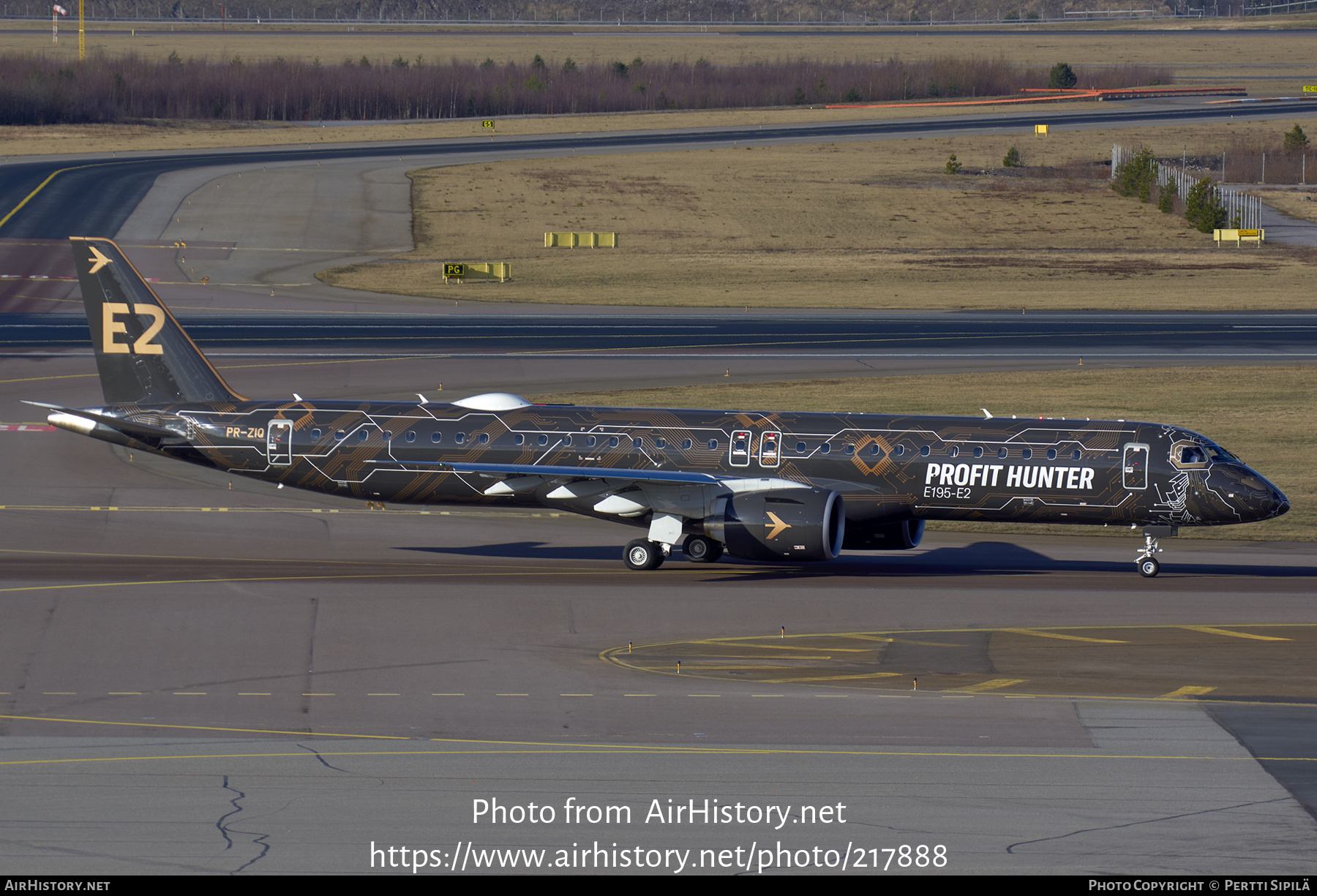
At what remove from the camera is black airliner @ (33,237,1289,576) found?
3378 cm

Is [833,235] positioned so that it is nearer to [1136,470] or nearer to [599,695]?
[1136,470]

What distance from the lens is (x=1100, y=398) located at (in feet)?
185

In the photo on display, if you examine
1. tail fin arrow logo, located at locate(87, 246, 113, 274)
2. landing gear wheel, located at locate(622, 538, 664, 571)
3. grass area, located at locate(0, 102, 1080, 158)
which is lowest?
landing gear wheel, located at locate(622, 538, 664, 571)

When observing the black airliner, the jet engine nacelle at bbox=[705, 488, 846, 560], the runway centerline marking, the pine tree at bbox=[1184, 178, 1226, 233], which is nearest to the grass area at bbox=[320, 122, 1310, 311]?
the pine tree at bbox=[1184, 178, 1226, 233]

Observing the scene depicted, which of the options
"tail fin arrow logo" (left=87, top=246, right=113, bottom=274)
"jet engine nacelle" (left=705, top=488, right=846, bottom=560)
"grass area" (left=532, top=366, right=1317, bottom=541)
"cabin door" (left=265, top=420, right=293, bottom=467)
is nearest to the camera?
"jet engine nacelle" (left=705, top=488, right=846, bottom=560)

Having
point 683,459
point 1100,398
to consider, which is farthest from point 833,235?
point 683,459

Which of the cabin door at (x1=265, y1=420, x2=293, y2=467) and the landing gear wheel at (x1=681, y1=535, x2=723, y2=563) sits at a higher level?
the cabin door at (x1=265, y1=420, x2=293, y2=467)

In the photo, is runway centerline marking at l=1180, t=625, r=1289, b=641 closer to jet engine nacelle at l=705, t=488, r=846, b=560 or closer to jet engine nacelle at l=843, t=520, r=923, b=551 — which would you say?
jet engine nacelle at l=843, t=520, r=923, b=551

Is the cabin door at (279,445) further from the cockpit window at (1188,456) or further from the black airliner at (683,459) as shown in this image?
the cockpit window at (1188,456)

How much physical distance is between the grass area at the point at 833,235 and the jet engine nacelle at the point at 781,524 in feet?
166

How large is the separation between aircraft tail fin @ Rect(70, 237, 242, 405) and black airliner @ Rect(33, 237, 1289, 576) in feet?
0.14

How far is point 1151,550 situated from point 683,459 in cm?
1186

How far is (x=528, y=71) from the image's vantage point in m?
197

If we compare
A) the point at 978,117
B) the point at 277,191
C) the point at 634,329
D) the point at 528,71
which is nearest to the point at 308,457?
the point at 634,329
